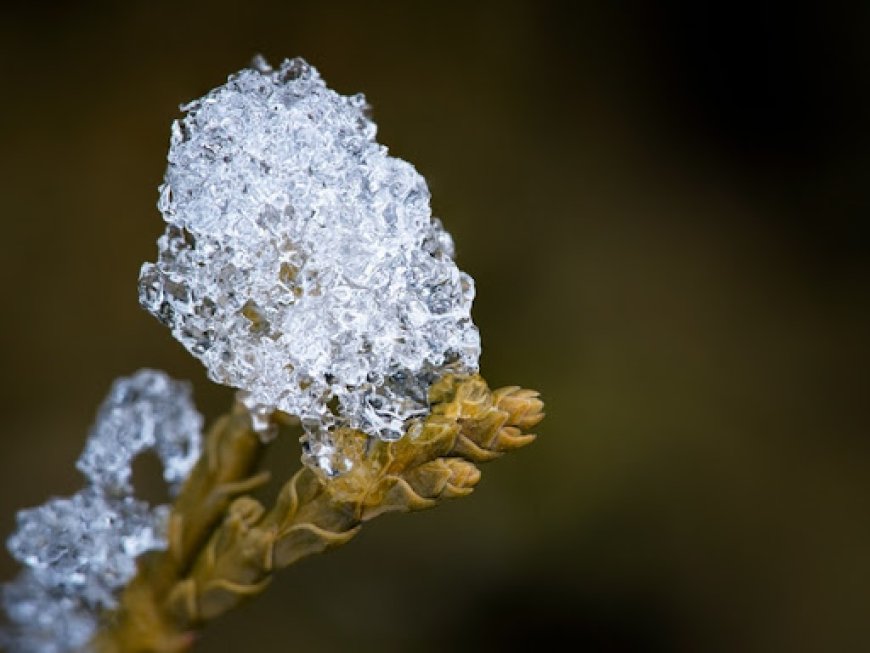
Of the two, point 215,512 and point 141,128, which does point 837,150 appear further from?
point 215,512

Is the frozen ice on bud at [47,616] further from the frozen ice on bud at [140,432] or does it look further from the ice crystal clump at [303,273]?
the ice crystal clump at [303,273]

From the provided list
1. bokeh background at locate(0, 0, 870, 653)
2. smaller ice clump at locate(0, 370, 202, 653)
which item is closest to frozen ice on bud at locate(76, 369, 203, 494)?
smaller ice clump at locate(0, 370, 202, 653)

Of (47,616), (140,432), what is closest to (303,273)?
(140,432)

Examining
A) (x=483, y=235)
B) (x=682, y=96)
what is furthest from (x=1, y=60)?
(x=682, y=96)

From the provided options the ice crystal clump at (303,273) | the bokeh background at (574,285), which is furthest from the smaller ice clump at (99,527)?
the bokeh background at (574,285)

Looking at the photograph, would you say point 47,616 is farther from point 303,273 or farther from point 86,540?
point 303,273

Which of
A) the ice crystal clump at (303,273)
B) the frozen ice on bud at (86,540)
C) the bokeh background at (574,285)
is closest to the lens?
the ice crystal clump at (303,273)
